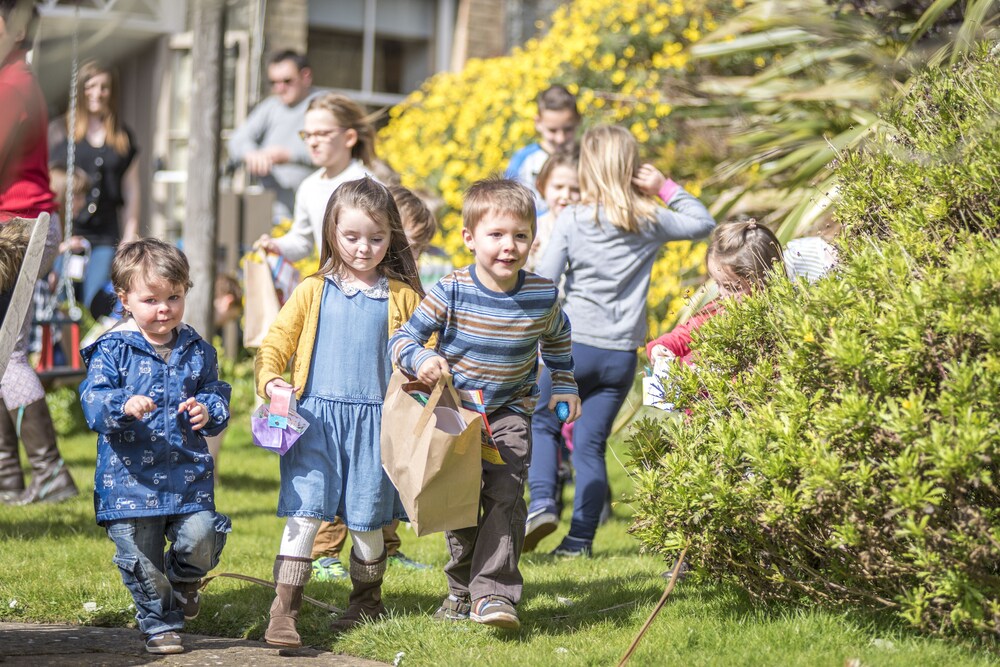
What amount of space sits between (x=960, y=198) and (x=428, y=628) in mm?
2093

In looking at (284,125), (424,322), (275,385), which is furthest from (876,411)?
(284,125)

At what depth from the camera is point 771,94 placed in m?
7.74

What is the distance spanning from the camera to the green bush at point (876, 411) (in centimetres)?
300

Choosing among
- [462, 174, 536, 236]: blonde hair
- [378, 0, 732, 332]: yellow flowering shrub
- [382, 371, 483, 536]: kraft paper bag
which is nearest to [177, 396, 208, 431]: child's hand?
[382, 371, 483, 536]: kraft paper bag

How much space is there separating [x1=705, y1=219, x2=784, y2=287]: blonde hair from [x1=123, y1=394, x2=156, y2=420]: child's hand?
2.11 metres

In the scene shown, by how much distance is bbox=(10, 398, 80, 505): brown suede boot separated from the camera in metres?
5.66

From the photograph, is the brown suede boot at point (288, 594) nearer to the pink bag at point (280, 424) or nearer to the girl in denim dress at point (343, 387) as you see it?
the girl in denim dress at point (343, 387)

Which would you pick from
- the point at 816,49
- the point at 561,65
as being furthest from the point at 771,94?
the point at 561,65

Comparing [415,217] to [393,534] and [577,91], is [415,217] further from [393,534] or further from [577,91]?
[577,91]

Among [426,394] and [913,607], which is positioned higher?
[426,394]

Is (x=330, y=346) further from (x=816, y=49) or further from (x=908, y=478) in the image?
(x=816, y=49)

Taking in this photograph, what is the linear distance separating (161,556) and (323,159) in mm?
2175

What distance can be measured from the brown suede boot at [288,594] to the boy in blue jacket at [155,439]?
0.27m

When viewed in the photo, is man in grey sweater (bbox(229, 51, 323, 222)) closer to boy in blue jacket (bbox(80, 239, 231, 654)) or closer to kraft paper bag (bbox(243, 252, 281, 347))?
kraft paper bag (bbox(243, 252, 281, 347))
